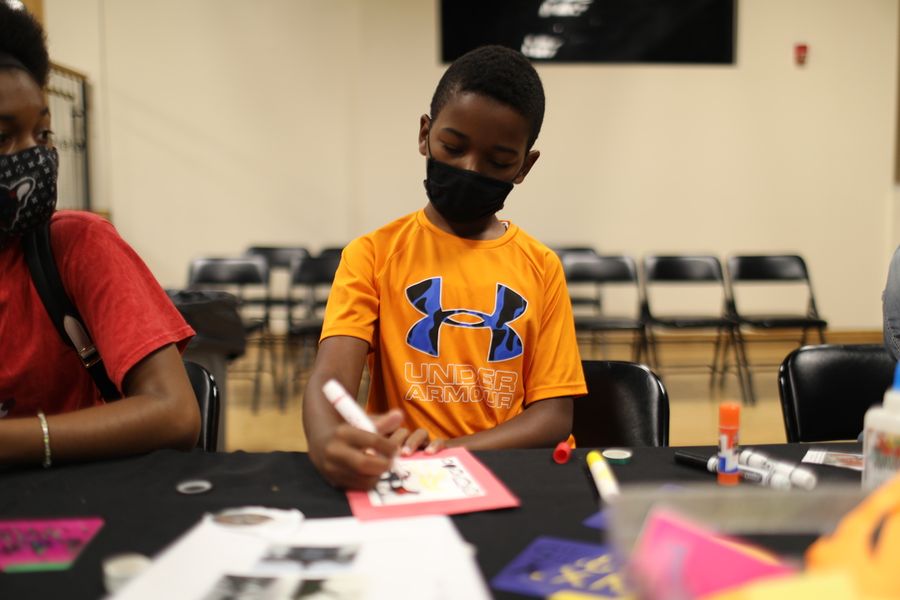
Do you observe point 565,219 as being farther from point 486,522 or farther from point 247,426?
point 486,522

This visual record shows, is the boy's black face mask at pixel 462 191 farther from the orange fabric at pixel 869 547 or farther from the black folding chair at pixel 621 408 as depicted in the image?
the orange fabric at pixel 869 547

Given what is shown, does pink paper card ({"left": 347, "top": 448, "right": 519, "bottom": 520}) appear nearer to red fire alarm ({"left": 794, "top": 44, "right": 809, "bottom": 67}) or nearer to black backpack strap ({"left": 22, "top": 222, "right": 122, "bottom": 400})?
black backpack strap ({"left": 22, "top": 222, "right": 122, "bottom": 400})

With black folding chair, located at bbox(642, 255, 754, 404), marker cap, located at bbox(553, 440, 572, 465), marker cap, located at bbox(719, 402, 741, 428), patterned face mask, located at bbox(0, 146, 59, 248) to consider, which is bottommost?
black folding chair, located at bbox(642, 255, 754, 404)

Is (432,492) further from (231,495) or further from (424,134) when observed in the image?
(424,134)

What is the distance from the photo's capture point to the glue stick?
878mm

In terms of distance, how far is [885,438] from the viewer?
71 cm

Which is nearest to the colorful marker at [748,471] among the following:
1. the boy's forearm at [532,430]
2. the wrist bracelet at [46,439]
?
the boy's forearm at [532,430]

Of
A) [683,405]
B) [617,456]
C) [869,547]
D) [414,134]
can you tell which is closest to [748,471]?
[617,456]

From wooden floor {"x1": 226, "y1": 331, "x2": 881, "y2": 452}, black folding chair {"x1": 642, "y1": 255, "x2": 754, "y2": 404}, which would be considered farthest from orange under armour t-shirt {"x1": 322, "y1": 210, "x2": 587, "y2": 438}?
black folding chair {"x1": 642, "y1": 255, "x2": 754, "y2": 404}

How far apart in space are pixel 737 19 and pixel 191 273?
455 cm

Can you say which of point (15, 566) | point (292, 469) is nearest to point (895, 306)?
point (292, 469)

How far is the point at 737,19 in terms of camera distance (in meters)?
5.54

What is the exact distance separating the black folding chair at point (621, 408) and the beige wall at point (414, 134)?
13.8 feet

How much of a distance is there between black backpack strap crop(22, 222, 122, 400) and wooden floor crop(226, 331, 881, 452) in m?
1.82
